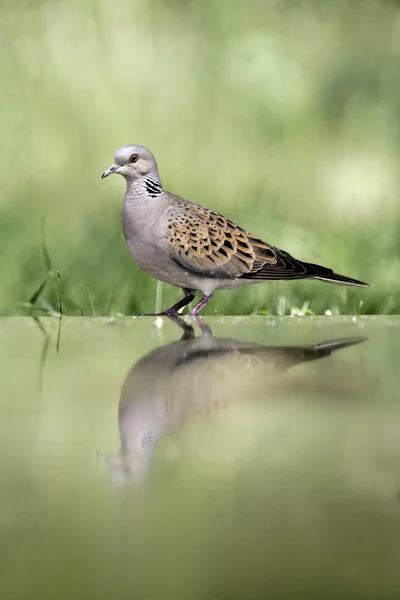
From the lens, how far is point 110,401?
0.96 m

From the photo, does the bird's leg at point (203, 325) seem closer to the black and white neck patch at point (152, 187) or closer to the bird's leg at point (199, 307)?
the bird's leg at point (199, 307)

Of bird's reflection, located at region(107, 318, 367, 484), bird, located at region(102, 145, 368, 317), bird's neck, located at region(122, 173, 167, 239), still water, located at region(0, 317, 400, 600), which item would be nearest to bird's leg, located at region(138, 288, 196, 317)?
bird, located at region(102, 145, 368, 317)

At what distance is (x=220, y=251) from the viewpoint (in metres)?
2.09

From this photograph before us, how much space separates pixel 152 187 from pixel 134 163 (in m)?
0.08

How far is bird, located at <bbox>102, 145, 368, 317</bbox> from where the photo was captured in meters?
2.05

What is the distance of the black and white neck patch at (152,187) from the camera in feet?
7.05

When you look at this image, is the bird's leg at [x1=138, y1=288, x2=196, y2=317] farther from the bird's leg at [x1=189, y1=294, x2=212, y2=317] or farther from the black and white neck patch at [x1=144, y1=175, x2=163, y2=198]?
the black and white neck patch at [x1=144, y1=175, x2=163, y2=198]

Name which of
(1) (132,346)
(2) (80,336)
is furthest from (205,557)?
(2) (80,336)

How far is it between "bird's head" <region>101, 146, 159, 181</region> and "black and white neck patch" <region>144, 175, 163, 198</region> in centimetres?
2

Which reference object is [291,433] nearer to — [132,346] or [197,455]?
[197,455]

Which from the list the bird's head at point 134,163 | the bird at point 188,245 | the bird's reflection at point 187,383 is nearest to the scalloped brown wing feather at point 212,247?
the bird at point 188,245

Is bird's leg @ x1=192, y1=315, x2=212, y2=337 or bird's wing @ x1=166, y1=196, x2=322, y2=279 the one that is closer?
bird's leg @ x1=192, y1=315, x2=212, y2=337

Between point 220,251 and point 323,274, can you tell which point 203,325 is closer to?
point 220,251

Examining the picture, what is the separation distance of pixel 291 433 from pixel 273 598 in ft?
1.19
